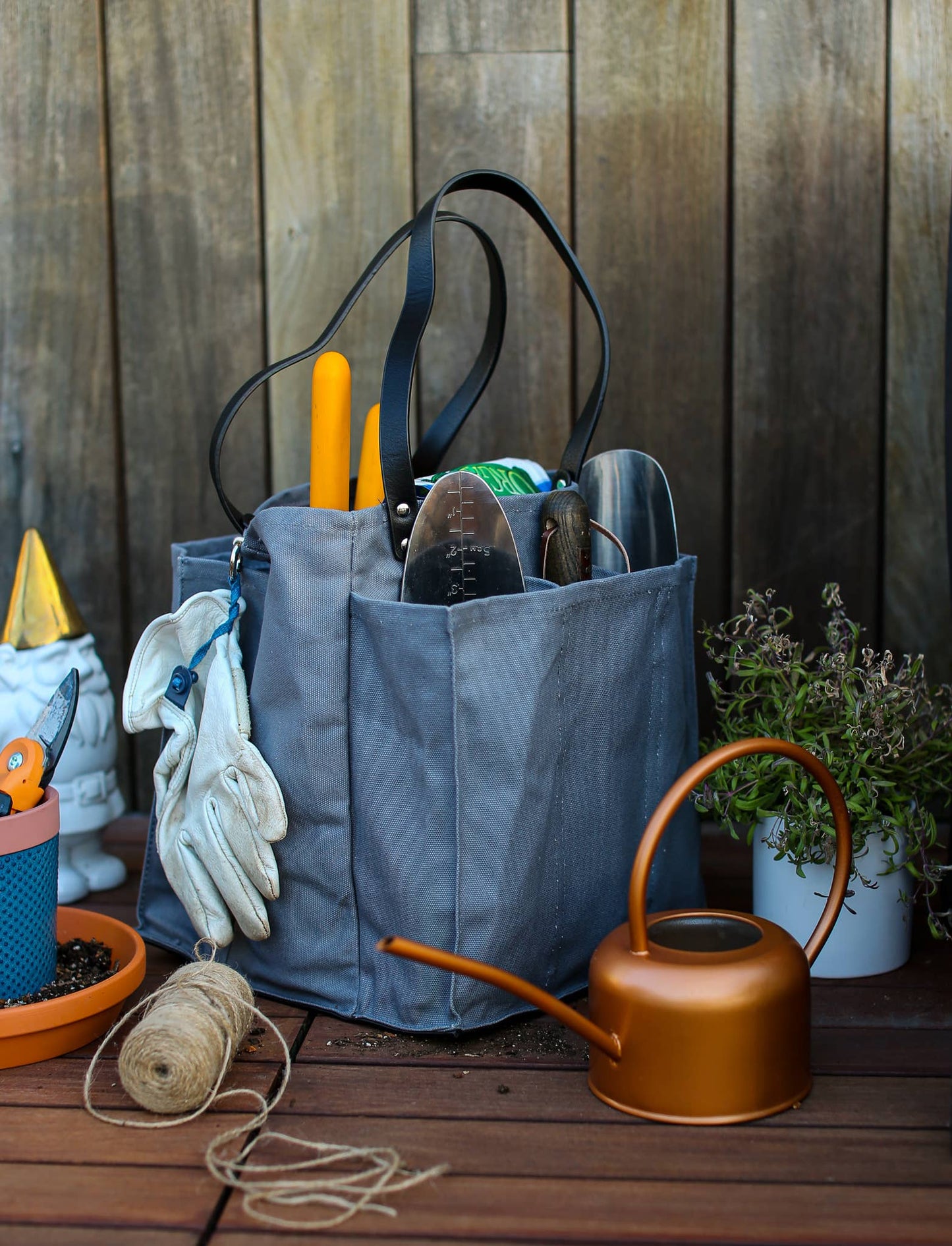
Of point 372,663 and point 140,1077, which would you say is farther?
point 372,663

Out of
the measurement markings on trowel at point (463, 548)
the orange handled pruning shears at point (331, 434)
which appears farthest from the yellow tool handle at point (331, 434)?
the measurement markings on trowel at point (463, 548)

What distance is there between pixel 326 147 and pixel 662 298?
42cm

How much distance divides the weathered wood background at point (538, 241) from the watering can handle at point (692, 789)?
1.83 ft

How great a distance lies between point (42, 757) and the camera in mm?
1021


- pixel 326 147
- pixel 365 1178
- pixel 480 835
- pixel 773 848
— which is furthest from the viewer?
pixel 326 147

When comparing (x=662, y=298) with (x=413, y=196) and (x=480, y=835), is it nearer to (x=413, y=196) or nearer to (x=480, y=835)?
(x=413, y=196)

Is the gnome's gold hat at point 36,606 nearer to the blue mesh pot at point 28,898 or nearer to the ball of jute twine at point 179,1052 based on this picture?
the blue mesh pot at point 28,898

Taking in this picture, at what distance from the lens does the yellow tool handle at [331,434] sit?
1.04m

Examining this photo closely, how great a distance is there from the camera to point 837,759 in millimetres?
1113

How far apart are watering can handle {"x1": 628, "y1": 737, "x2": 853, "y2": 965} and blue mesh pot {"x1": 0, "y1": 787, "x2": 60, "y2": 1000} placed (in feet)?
1.54

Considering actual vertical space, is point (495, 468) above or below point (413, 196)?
below

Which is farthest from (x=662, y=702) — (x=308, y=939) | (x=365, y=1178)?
(x=365, y=1178)

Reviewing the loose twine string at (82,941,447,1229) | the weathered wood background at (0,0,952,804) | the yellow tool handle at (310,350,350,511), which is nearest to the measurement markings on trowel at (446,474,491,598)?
the yellow tool handle at (310,350,350,511)

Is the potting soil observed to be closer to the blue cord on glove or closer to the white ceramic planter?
the blue cord on glove
